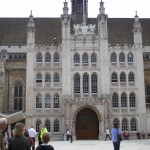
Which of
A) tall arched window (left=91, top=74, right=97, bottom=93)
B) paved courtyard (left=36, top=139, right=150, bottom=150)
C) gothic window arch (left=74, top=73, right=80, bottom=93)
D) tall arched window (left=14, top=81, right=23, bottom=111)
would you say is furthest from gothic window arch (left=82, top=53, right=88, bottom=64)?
paved courtyard (left=36, top=139, right=150, bottom=150)

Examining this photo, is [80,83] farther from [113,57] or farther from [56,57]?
[113,57]

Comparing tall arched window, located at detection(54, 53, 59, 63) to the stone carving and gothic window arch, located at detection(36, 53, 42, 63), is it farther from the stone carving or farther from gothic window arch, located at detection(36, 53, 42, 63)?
the stone carving

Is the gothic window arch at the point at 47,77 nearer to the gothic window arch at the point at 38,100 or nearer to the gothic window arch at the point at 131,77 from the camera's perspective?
the gothic window arch at the point at 38,100

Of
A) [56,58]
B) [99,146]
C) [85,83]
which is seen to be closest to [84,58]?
[85,83]

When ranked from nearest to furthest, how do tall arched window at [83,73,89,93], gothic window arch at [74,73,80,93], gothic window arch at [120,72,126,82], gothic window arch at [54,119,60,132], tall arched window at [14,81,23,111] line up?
gothic window arch at [54,119,60,132], tall arched window at [83,73,89,93], gothic window arch at [74,73,80,93], gothic window arch at [120,72,126,82], tall arched window at [14,81,23,111]

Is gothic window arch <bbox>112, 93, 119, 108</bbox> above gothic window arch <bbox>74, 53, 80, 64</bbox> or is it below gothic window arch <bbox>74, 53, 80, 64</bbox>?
below

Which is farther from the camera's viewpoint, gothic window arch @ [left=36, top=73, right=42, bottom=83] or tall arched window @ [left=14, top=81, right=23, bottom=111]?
tall arched window @ [left=14, top=81, right=23, bottom=111]

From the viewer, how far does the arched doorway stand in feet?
155

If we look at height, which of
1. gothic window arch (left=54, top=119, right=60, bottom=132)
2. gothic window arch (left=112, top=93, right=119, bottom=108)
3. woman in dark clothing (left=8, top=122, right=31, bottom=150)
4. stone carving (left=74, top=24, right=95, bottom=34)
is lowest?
gothic window arch (left=54, top=119, right=60, bottom=132)

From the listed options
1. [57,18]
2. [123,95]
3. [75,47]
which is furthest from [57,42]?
[123,95]

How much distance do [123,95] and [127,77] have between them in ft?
8.74

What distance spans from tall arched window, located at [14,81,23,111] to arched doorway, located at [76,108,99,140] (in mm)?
9034

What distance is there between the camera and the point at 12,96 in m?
50.0

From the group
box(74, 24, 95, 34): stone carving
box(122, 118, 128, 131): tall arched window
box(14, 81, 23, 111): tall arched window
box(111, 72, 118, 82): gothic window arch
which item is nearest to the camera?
box(122, 118, 128, 131): tall arched window
